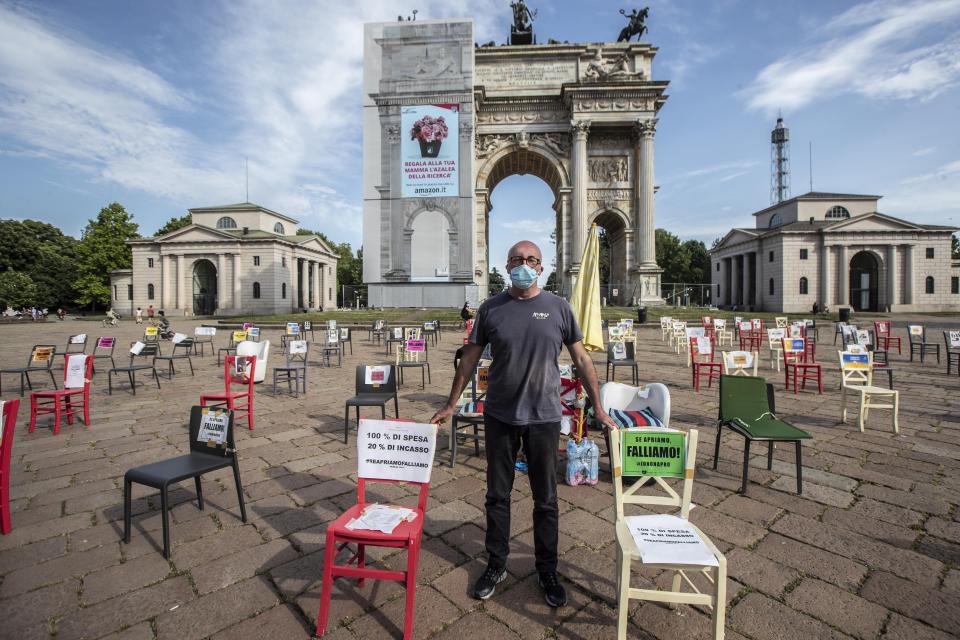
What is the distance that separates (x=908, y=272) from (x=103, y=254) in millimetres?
87390

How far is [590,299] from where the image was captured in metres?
5.91

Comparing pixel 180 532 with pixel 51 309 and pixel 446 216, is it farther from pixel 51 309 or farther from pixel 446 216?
pixel 51 309

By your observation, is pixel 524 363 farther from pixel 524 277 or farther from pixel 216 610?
pixel 216 610

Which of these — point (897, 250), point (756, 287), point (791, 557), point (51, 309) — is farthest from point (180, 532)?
point (51, 309)

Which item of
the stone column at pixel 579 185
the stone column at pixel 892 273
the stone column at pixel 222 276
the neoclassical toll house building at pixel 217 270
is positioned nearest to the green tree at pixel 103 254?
the neoclassical toll house building at pixel 217 270

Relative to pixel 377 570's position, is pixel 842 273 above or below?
above

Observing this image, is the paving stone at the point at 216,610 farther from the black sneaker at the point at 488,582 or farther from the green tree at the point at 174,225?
the green tree at the point at 174,225

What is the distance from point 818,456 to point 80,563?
696cm

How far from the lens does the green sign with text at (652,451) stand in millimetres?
2654

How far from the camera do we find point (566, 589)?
276 centimetres

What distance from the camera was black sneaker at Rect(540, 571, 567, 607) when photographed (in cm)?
258

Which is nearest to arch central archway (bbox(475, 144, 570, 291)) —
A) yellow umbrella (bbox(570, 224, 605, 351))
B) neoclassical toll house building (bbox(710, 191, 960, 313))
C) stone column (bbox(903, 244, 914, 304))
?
neoclassical toll house building (bbox(710, 191, 960, 313))

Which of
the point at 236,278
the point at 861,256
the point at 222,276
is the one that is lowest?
the point at 236,278

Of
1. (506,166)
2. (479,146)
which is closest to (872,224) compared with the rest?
(506,166)
